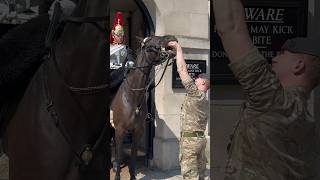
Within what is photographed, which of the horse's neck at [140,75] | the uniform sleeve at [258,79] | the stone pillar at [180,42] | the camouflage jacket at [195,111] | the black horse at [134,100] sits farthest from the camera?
the stone pillar at [180,42]

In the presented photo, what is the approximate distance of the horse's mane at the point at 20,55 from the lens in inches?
99.0

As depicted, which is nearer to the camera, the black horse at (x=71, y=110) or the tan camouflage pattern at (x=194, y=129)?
the black horse at (x=71, y=110)

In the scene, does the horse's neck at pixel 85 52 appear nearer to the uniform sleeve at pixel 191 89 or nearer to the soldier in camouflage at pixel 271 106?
the soldier in camouflage at pixel 271 106

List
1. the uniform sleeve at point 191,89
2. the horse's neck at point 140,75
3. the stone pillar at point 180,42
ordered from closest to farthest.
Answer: the uniform sleeve at point 191,89, the horse's neck at point 140,75, the stone pillar at point 180,42

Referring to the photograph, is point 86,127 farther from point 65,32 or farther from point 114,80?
point 114,80

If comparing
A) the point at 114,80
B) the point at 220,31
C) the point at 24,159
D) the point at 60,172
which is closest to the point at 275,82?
the point at 220,31

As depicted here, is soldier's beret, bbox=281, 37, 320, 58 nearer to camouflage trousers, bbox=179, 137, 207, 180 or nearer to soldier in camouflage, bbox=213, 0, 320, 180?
soldier in camouflage, bbox=213, 0, 320, 180

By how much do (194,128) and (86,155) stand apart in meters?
3.49

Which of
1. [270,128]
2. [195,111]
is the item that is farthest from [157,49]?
[270,128]

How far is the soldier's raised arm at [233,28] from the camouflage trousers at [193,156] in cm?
443

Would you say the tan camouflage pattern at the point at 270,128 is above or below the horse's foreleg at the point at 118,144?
above

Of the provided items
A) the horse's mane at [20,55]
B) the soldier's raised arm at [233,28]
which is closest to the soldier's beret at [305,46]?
the soldier's raised arm at [233,28]

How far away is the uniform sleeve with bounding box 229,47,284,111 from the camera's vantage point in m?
1.49

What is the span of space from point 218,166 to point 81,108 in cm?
94
